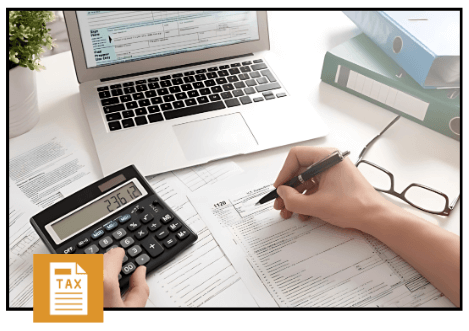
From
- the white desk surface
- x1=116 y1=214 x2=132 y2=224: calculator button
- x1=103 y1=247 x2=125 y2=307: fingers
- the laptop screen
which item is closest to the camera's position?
x1=103 y1=247 x2=125 y2=307: fingers

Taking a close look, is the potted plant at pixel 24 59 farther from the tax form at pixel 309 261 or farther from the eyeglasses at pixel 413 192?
the eyeglasses at pixel 413 192

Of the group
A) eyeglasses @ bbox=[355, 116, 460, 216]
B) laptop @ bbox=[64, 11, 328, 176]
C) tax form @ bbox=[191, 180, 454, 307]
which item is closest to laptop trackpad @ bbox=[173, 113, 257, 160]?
laptop @ bbox=[64, 11, 328, 176]

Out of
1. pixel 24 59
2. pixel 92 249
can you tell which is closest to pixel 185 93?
pixel 24 59

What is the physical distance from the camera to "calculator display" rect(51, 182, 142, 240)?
66 cm

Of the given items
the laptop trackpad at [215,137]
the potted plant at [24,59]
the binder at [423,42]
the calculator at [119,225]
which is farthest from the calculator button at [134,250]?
the binder at [423,42]

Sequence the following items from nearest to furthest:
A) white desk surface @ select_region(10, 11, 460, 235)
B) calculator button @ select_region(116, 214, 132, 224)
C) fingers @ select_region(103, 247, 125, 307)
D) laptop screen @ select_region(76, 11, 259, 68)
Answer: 1. fingers @ select_region(103, 247, 125, 307)
2. calculator button @ select_region(116, 214, 132, 224)
3. white desk surface @ select_region(10, 11, 460, 235)
4. laptop screen @ select_region(76, 11, 259, 68)

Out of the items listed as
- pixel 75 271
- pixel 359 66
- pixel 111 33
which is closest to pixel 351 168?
pixel 359 66

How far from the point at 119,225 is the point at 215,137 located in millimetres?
272

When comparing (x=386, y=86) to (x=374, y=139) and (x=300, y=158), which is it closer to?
(x=374, y=139)

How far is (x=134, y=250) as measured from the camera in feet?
2.11

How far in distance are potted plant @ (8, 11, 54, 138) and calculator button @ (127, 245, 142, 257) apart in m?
0.38

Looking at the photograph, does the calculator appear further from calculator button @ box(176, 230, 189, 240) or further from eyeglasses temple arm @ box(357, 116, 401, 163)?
eyeglasses temple arm @ box(357, 116, 401, 163)

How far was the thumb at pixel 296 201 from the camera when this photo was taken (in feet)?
2.21

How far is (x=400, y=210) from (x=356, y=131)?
247mm
